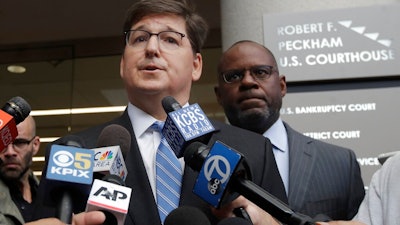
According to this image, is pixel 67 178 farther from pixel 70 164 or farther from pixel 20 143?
pixel 20 143

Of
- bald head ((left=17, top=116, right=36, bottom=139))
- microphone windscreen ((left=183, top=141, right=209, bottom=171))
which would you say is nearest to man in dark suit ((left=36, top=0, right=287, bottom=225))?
microphone windscreen ((left=183, top=141, right=209, bottom=171))

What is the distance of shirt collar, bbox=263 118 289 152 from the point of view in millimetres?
2705

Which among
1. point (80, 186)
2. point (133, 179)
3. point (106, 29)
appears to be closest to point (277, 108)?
point (133, 179)

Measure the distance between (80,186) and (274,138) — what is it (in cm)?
157

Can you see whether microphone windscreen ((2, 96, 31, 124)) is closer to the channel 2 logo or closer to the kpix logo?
the kpix logo

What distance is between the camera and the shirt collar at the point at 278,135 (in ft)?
8.87

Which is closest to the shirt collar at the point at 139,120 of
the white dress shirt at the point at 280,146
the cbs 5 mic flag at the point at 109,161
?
the cbs 5 mic flag at the point at 109,161

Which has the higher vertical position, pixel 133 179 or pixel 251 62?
pixel 251 62

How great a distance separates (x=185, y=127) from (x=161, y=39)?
0.66 meters

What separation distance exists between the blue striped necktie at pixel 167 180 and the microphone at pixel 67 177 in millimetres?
434

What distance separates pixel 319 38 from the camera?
11.5 ft

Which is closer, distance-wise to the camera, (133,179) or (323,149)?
(133,179)

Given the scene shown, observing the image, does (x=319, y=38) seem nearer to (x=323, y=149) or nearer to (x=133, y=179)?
(x=323, y=149)

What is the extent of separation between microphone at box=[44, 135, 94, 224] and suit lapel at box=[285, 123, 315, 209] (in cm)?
132
